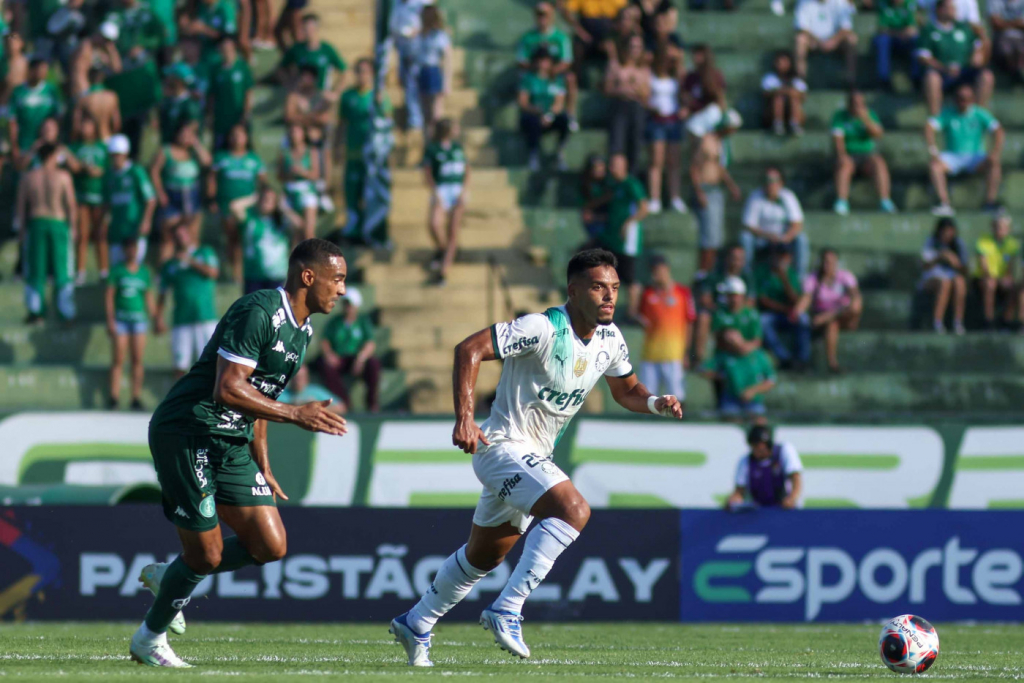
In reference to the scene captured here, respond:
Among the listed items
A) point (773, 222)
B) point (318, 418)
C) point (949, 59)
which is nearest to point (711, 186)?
point (773, 222)

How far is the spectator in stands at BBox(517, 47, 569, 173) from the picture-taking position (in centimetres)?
1956

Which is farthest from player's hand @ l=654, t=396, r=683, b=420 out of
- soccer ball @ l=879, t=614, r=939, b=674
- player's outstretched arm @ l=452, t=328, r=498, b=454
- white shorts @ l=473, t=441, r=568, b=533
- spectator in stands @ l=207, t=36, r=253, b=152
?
spectator in stands @ l=207, t=36, r=253, b=152

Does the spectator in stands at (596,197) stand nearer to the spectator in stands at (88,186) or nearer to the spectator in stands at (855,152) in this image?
the spectator in stands at (855,152)

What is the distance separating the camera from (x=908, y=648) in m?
8.30

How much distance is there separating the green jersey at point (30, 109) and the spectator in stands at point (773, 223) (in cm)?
841

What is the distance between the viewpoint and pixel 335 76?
1986 cm

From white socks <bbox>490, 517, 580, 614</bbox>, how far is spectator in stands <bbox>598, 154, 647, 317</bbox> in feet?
30.8

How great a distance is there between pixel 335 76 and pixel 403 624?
41.1 ft

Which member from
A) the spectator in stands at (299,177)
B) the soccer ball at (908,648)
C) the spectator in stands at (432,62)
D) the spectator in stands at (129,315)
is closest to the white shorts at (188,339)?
the spectator in stands at (129,315)

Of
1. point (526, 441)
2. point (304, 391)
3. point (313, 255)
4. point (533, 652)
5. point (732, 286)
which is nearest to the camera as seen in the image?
point (313, 255)

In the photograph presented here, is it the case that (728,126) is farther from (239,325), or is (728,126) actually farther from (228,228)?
(239,325)

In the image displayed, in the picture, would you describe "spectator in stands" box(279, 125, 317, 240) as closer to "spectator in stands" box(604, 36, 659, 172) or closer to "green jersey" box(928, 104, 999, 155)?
"spectator in stands" box(604, 36, 659, 172)

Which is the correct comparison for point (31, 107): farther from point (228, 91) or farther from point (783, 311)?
point (783, 311)

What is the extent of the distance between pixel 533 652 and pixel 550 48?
11.4 metres
